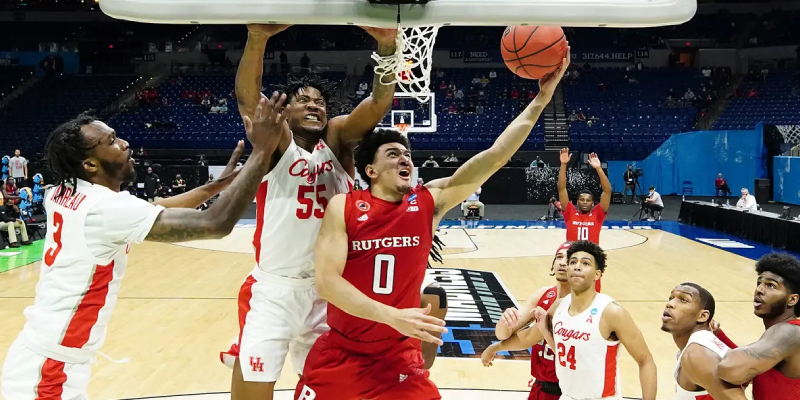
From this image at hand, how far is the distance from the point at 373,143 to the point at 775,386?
2.08m

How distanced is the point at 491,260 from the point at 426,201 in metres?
8.77

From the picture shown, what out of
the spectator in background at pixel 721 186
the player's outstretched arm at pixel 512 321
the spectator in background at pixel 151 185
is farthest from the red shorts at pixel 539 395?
the spectator in background at pixel 721 186

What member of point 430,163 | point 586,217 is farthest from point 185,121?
point 586,217

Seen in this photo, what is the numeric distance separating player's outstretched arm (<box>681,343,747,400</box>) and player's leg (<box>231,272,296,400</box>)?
1.90 meters

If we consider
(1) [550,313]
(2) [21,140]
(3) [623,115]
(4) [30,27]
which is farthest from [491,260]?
(4) [30,27]

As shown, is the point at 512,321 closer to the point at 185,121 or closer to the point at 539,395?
the point at 539,395

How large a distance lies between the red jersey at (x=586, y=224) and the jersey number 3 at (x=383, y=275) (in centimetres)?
464

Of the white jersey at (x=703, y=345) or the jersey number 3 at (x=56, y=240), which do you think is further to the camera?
the white jersey at (x=703, y=345)

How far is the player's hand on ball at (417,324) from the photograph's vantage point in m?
2.70

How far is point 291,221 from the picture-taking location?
355cm

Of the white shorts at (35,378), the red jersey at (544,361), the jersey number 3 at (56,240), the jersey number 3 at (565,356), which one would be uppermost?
the jersey number 3 at (56,240)

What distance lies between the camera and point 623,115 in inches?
1054

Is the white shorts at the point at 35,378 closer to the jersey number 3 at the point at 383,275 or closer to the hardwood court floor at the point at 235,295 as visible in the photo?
the hardwood court floor at the point at 235,295

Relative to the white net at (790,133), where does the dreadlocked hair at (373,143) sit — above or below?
below
